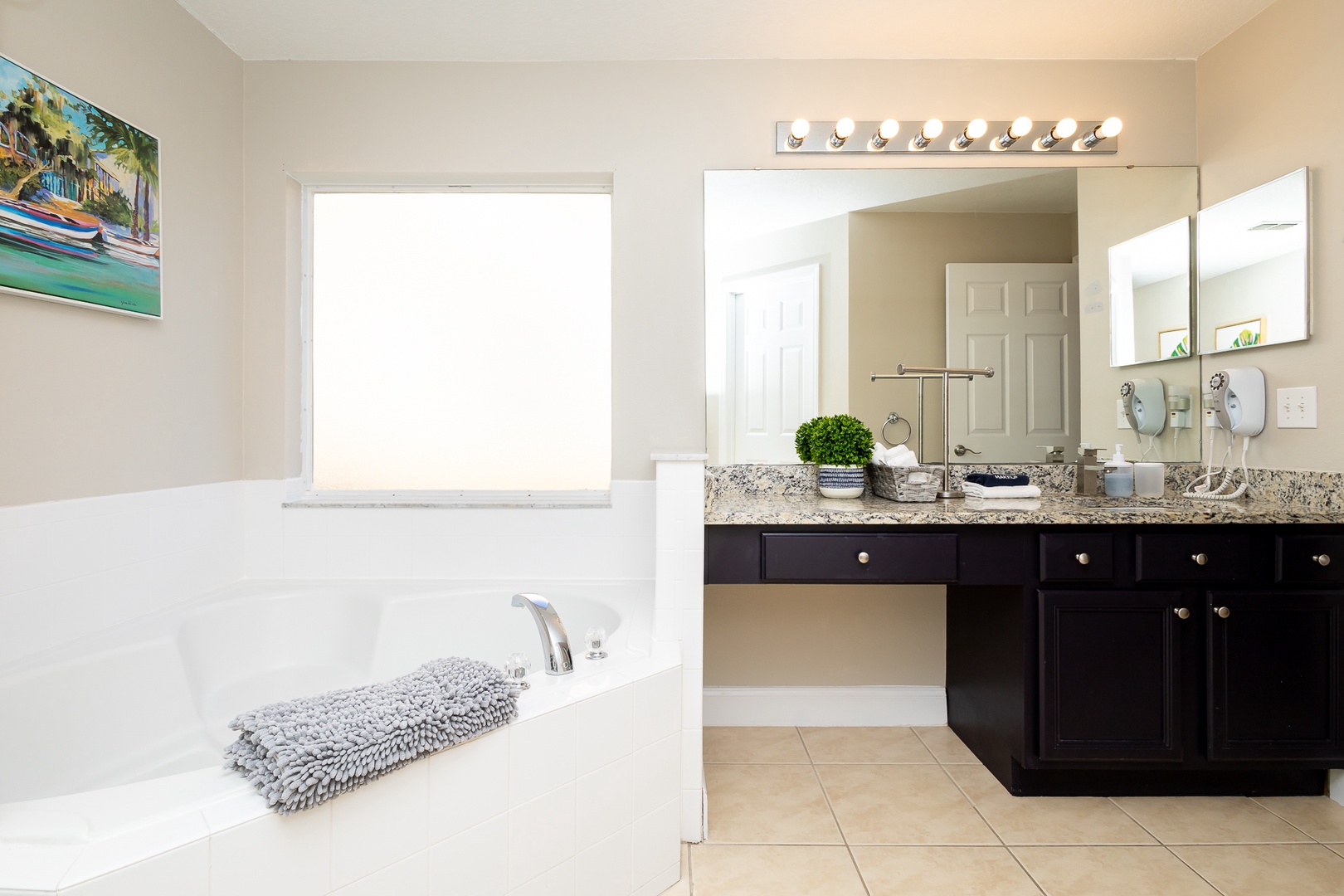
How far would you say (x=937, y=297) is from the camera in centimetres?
227

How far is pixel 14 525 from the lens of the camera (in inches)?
58.7

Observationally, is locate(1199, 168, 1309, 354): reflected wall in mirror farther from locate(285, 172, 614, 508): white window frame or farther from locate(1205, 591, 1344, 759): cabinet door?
locate(285, 172, 614, 508): white window frame

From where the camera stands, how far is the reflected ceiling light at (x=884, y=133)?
2186mm

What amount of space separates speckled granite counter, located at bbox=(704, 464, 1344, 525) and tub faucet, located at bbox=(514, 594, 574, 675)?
0.53 m

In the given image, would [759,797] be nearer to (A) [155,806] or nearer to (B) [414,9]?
A: (A) [155,806]

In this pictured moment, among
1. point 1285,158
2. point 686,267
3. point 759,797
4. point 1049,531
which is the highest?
point 1285,158

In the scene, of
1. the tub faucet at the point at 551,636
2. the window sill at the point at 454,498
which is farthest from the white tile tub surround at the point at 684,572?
the window sill at the point at 454,498

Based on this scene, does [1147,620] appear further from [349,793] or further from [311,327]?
[311,327]

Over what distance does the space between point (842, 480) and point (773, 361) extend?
48 centimetres

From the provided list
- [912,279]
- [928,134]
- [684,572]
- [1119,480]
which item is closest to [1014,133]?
[928,134]

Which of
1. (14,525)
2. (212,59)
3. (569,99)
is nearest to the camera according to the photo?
(14,525)

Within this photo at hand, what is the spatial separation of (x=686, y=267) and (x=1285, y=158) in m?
1.79

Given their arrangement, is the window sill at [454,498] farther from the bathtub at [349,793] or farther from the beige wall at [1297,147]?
the beige wall at [1297,147]

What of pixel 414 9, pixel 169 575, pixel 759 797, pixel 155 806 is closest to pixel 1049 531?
pixel 759 797
